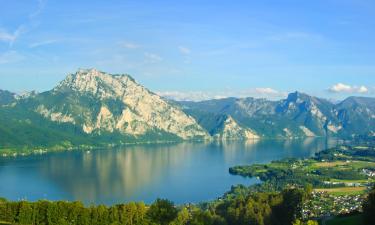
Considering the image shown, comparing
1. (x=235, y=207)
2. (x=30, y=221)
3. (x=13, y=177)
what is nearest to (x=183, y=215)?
(x=235, y=207)

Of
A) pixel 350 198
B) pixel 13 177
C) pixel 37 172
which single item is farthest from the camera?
pixel 37 172

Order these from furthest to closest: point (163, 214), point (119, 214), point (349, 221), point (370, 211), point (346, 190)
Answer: point (346, 190), point (119, 214), point (349, 221), point (163, 214), point (370, 211)

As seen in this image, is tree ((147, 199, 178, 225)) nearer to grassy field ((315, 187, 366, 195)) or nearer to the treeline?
the treeline

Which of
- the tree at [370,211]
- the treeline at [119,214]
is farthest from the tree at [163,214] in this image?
the tree at [370,211]

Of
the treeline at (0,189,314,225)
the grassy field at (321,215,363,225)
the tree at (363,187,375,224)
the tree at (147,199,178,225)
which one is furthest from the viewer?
the treeline at (0,189,314,225)

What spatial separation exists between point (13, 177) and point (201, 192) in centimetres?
7699

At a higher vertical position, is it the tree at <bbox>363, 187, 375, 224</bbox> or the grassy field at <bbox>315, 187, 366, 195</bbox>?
the tree at <bbox>363, 187, 375, 224</bbox>

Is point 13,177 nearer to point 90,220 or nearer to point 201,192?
point 201,192

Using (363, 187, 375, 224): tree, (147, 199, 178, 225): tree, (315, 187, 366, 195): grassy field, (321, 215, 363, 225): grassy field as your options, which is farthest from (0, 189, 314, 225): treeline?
(315, 187, 366, 195): grassy field

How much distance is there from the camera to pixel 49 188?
159625 millimetres

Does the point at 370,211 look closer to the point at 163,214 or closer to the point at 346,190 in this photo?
the point at 163,214

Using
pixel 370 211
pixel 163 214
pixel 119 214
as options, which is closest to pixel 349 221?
pixel 370 211

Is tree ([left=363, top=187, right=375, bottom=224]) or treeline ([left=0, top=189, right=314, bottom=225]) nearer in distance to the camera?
tree ([left=363, top=187, right=375, bottom=224])

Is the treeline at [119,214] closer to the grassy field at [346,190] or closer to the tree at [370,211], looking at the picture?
the tree at [370,211]
